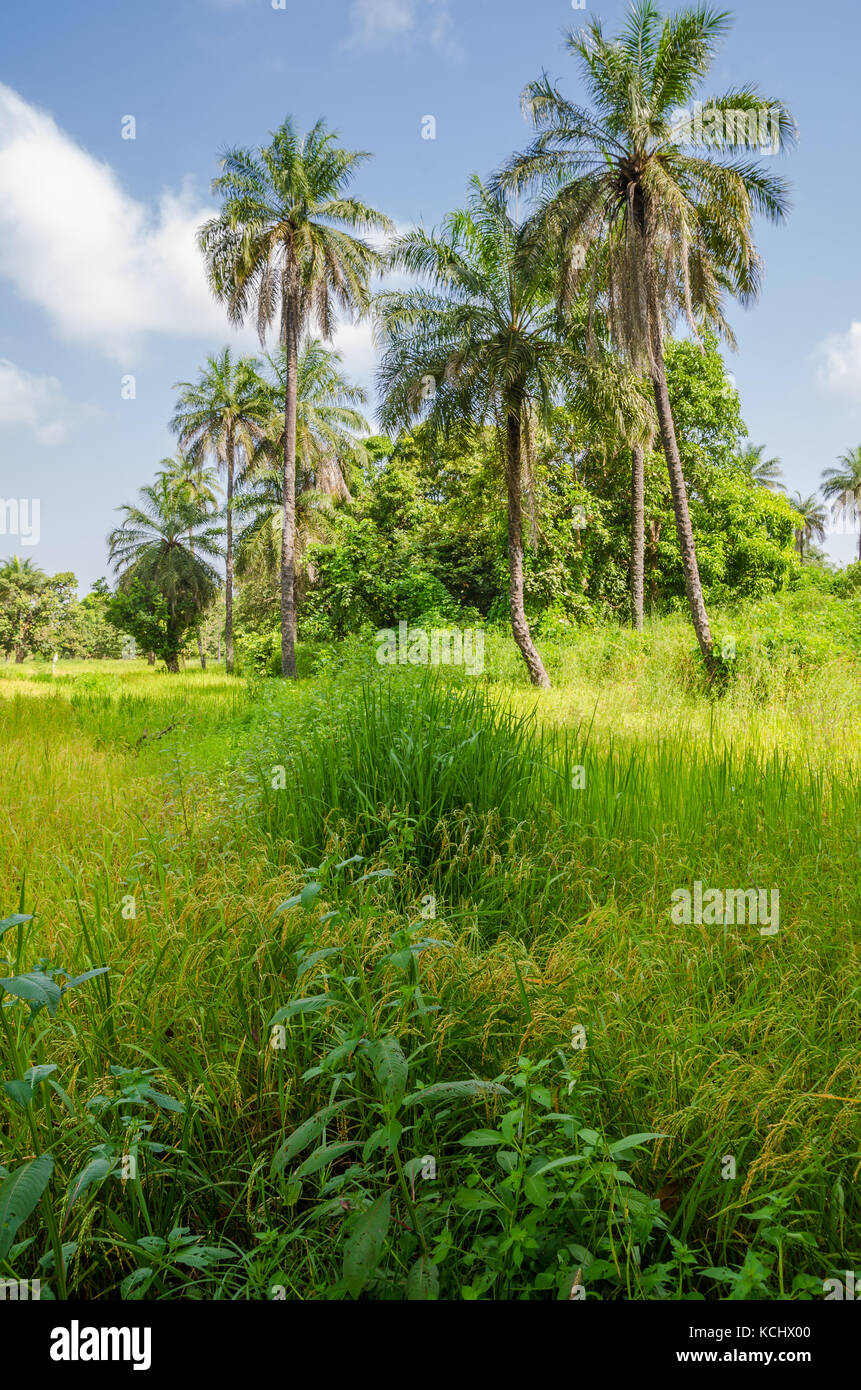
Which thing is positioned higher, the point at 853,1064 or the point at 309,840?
the point at 309,840

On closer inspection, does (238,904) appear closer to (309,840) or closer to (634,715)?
(309,840)

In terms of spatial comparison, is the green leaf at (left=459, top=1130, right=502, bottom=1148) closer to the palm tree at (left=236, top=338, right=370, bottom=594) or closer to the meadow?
the meadow

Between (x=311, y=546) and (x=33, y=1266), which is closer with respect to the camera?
(x=33, y=1266)

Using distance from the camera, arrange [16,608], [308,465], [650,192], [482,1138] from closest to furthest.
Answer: [482,1138] < [650,192] < [308,465] < [16,608]

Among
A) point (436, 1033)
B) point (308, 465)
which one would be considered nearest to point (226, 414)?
point (308, 465)

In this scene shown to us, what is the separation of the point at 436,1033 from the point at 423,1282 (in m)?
0.79

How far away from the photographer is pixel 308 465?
96.4ft

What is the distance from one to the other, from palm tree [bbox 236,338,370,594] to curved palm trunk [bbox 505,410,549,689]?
1373 cm

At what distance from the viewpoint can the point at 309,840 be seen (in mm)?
4086

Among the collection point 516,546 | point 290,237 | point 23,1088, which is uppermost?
point 290,237

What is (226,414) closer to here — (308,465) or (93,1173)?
(308,465)
